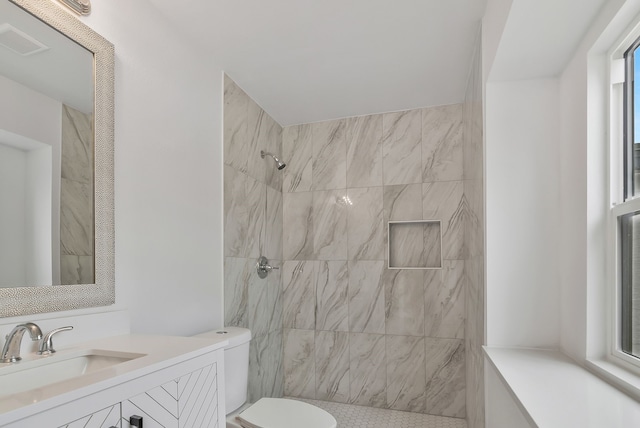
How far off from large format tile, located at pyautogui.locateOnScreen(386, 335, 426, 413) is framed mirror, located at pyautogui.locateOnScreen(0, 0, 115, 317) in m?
2.10

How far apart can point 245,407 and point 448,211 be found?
186 cm

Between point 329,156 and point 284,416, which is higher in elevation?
point 329,156

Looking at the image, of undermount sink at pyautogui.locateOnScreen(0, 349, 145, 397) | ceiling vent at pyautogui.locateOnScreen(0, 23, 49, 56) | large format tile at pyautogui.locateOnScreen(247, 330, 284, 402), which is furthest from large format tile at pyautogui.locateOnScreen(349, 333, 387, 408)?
ceiling vent at pyautogui.locateOnScreen(0, 23, 49, 56)

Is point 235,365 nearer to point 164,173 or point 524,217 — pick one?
point 164,173

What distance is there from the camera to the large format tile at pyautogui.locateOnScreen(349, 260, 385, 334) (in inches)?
122

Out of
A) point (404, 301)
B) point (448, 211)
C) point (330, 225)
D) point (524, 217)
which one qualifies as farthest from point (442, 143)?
point (524, 217)

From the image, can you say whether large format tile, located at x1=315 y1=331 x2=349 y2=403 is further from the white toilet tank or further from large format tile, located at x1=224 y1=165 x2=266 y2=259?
the white toilet tank

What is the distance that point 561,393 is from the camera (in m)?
1.15

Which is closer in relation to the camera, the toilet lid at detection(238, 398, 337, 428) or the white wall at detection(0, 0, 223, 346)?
the white wall at detection(0, 0, 223, 346)

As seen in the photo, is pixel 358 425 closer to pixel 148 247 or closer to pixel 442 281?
pixel 442 281

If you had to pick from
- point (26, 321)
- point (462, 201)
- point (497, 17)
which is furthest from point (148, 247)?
point (462, 201)

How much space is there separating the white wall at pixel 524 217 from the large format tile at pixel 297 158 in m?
1.78

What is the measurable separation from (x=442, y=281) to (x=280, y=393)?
1.50 metres

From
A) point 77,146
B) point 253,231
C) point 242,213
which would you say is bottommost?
point 253,231
